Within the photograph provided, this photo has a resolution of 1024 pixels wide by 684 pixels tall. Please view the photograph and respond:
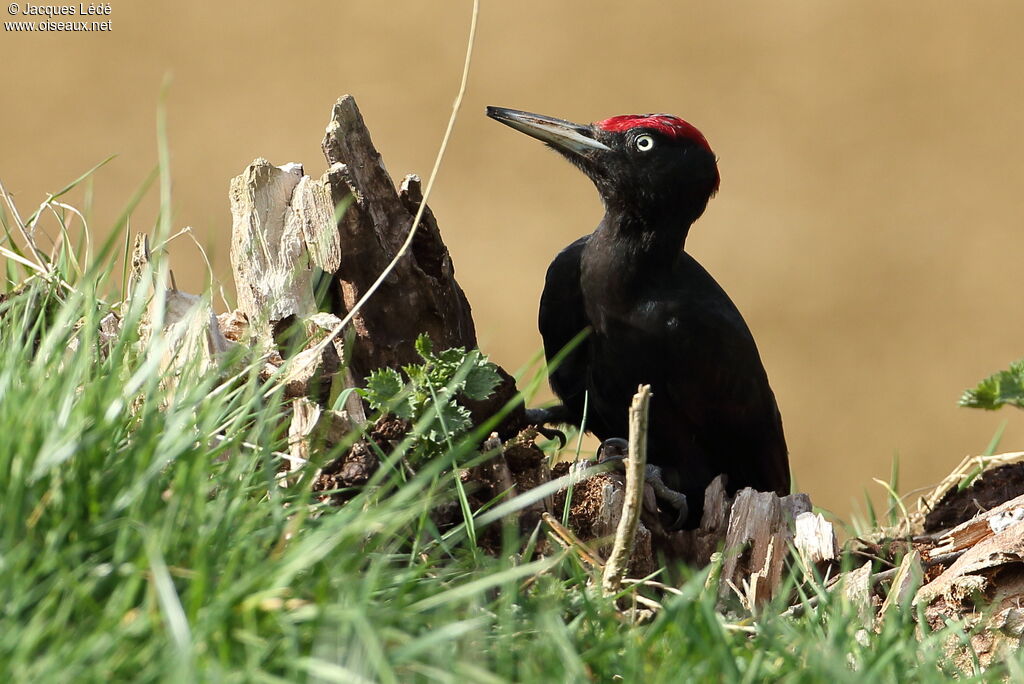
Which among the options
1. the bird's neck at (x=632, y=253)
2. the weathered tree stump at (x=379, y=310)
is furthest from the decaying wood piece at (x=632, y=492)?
the bird's neck at (x=632, y=253)

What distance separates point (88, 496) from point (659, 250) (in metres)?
2.26

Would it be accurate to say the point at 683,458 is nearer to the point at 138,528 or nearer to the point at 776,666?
the point at 776,666

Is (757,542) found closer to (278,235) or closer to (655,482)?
(655,482)

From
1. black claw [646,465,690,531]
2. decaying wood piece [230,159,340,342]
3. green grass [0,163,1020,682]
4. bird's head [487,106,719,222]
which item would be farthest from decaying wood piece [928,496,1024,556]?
decaying wood piece [230,159,340,342]

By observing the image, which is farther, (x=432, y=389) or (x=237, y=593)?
(x=432, y=389)

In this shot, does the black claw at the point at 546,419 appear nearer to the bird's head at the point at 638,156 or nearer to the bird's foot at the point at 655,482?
the bird's foot at the point at 655,482

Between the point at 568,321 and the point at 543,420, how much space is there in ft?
1.20

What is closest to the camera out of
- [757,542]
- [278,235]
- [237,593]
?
[237,593]

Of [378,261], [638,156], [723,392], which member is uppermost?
[638,156]

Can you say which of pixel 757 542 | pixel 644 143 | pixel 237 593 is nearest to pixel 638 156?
pixel 644 143

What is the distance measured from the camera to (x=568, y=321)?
3744mm

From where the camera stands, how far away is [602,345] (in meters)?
3.58

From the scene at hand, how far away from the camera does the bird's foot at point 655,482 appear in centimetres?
312

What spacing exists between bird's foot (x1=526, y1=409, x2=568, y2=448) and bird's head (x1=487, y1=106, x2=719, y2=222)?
26.5 inches
